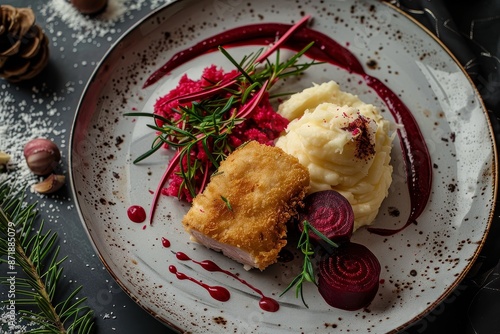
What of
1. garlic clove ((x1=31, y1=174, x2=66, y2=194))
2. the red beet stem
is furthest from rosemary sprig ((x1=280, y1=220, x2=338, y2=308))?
garlic clove ((x1=31, y1=174, x2=66, y2=194))

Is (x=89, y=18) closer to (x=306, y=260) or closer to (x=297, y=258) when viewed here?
(x=297, y=258)

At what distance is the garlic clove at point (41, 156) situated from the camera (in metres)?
3.57

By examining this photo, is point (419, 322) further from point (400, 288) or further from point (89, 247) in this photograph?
point (89, 247)

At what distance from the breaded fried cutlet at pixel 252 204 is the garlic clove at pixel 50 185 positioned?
0.93 m

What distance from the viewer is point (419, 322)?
3223 millimetres

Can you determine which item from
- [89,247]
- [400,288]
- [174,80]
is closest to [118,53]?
[174,80]

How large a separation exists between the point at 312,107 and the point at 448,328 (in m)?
1.44

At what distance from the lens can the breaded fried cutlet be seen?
3.10 m

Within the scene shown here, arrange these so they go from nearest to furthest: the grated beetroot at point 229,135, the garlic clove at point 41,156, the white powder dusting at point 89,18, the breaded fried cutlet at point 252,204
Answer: the breaded fried cutlet at point 252,204 < the grated beetroot at point 229,135 < the garlic clove at point 41,156 < the white powder dusting at point 89,18

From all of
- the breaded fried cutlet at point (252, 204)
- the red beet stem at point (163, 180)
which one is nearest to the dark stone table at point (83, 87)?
the red beet stem at point (163, 180)

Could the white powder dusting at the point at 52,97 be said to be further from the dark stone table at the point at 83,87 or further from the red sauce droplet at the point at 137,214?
the red sauce droplet at the point at 137,214

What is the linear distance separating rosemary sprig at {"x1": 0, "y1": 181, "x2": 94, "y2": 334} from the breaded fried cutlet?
2.60 ft

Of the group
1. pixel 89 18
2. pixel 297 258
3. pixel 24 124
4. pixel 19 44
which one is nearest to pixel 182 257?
pixel 297 258

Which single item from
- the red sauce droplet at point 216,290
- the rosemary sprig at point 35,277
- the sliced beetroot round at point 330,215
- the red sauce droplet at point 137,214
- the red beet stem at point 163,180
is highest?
the sliced beetroot round at point 330,215
